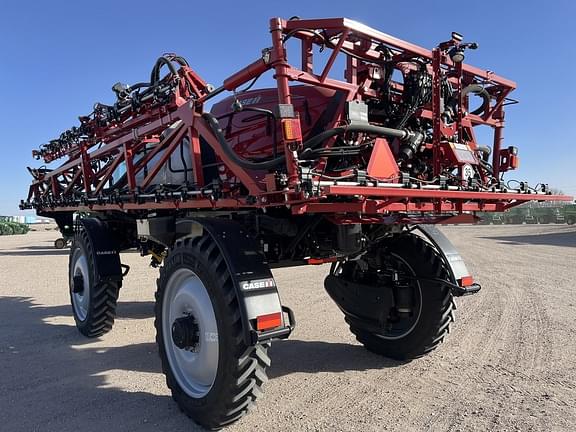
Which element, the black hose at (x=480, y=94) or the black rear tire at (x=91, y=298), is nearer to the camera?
the black hose at (x=480, y=94)

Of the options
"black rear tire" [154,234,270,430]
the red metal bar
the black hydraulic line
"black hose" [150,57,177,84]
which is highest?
"black hose" [150,57,177,84]

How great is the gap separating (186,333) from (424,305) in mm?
2372

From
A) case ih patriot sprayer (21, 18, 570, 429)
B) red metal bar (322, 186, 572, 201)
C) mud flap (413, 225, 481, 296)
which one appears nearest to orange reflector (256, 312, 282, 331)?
case ih patriot sprayer (21, 18, 570, 429)

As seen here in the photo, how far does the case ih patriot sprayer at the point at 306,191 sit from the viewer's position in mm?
3100

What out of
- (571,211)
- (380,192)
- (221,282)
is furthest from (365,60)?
(571,211)

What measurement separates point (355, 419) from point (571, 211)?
37.8m

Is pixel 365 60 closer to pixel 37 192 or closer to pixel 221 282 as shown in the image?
pixel 221 282

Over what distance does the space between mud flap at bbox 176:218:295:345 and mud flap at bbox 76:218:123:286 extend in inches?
110

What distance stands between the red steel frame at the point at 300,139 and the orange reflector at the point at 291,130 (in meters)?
0.03

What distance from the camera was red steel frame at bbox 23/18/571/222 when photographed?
2.95 metres

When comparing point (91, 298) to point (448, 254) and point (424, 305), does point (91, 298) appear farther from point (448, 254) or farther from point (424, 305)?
point (448, 254)

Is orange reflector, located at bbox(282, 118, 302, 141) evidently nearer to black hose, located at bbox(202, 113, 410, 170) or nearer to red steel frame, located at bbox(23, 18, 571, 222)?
red steel frame, located at bbox(23, 18, 571, 222)

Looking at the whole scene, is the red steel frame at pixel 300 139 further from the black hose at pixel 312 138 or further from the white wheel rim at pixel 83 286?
the white wheel rim at pixel 83 286

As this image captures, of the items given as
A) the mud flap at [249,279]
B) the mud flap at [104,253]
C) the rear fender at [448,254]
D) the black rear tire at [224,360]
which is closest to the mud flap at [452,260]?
the rear fender at [448,254]
